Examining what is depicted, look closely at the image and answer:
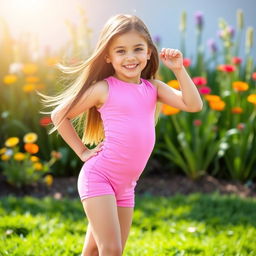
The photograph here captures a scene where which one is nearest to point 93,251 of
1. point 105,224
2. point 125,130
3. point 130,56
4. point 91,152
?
point 105,224

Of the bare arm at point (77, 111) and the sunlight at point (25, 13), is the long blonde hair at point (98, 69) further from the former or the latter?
the sunlight at point (25, 13)

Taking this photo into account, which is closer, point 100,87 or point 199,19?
point 100,87

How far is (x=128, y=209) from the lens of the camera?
260 centimetres

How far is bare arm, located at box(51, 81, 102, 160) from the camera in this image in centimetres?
254

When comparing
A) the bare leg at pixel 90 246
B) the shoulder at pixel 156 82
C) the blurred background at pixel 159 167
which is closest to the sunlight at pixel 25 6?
the blurred background at pixel 159 167

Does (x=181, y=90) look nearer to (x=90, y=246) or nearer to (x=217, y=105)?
(x=90, y=246)

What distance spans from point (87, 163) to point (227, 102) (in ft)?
10.8

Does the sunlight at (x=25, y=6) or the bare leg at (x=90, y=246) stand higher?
the sunlight at (x=25, y=6)

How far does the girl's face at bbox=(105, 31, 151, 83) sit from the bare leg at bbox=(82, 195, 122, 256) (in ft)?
1.84

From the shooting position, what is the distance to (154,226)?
399 cm

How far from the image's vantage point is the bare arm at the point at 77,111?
254 centimetres

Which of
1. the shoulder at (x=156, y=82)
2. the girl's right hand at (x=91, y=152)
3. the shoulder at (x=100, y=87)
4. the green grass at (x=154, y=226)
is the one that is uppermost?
the shoulder at (x=100, y=87)

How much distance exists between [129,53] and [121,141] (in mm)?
383

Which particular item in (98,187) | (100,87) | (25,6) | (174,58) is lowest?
(98,187)
